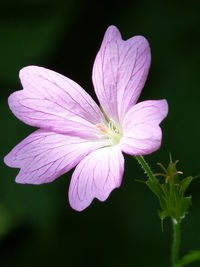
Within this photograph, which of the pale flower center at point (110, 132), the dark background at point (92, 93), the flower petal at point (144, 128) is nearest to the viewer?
the flower petal at point (144, 128)

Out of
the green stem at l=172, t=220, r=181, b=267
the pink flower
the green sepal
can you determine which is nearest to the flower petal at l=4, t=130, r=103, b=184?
the pink flower

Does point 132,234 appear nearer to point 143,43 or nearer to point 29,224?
point 29,224

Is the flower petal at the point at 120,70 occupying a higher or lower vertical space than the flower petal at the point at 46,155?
higher

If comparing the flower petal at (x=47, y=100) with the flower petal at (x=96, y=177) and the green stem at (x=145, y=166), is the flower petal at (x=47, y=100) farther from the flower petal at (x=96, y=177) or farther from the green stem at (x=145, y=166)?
the green stem at (x=145, y=166)

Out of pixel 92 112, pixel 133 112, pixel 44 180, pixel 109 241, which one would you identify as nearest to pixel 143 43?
pixel 133 112

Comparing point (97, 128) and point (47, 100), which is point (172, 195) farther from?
point (47, 100)

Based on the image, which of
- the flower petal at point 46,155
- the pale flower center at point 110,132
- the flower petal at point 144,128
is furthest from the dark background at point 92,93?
the flower petal at point 144,128

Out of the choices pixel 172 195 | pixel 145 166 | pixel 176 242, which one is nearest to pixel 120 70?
pixel 145 166
